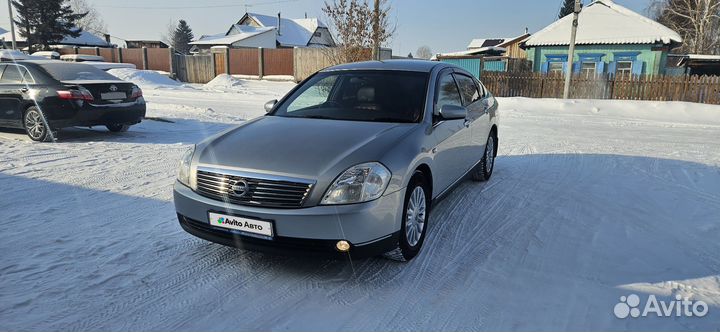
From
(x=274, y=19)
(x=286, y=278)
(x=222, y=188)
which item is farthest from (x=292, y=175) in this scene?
(x=274, y=19)

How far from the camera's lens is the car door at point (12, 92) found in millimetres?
8352

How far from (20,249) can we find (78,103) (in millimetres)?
5044

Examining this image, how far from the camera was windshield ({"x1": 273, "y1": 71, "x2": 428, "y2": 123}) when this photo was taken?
4.25m

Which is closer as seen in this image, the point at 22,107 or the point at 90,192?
the point at 90,192

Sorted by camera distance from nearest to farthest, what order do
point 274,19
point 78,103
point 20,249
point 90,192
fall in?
1. point 20,249
2. point 90,192
3. point 78,103
4. point 274,19

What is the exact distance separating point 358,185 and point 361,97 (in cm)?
156

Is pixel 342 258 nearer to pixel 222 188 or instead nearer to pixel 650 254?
pixel 222 188

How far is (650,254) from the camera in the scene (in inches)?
155

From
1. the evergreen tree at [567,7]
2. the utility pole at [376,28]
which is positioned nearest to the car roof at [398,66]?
the utility pole at [376,28]

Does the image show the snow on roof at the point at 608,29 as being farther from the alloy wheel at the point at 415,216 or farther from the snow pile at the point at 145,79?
the alloy wheel at the point at 415,216

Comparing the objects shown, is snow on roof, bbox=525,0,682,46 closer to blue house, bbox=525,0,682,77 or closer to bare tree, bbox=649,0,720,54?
blue house, bbox=525,0,682,77

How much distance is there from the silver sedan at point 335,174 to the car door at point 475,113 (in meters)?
0.78

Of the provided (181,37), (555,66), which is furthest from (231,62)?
(181,37)

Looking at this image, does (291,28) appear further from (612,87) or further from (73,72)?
(73,72)
